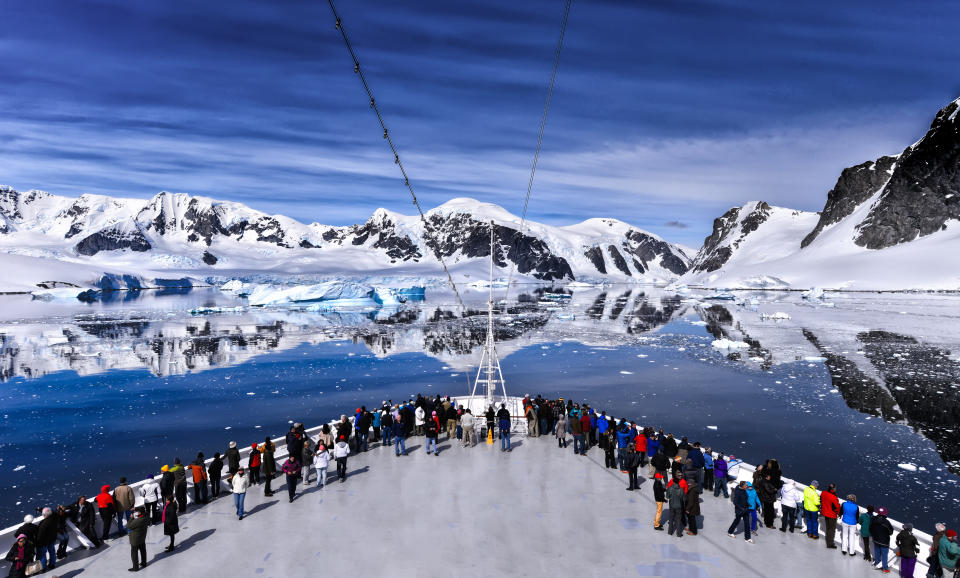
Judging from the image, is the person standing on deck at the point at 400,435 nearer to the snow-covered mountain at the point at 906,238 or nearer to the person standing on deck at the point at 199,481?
the person standing on deck at the point at 199,481

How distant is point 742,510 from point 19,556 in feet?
42.3

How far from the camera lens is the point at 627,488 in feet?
42.7

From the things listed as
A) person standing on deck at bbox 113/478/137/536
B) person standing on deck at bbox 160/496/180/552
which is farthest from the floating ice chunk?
person standing on deck at bbox 113/478/137/536

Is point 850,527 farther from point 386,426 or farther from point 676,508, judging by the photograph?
point 386,426

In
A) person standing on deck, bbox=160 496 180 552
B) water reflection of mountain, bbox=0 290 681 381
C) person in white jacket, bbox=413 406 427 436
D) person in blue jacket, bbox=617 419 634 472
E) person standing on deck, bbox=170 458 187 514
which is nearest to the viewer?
person standing on deck, bbox=160 496 180 552

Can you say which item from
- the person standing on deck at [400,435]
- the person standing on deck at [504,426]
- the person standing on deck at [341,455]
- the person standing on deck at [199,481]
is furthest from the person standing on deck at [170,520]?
the person standing on deck at [504,426]

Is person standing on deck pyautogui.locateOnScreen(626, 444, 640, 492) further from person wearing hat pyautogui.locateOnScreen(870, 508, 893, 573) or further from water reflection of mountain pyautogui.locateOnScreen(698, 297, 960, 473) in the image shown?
water reflection of mountain pyautogui.locateOnScreen(698, 297, 960, 473)

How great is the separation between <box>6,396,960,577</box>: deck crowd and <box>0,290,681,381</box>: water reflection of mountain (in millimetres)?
20249

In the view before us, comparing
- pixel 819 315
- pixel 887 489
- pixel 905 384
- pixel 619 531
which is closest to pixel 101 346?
pixel 619 531

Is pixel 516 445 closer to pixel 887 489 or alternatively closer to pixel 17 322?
pixel 887 489

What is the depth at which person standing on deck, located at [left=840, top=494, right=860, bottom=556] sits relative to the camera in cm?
976

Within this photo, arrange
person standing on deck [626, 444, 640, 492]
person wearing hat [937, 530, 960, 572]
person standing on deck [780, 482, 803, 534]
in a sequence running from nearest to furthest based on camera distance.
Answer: person wearing hat [937, 530, 960, 572], person standing on deck [780, 482, 803, 534], person standing on deck [626, 444, 640, 492]

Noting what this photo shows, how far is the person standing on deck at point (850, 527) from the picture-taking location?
976 centimetres

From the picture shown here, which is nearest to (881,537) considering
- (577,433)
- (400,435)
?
(577,433)
